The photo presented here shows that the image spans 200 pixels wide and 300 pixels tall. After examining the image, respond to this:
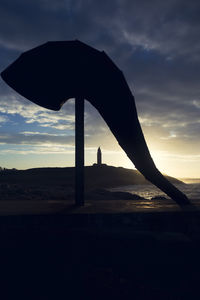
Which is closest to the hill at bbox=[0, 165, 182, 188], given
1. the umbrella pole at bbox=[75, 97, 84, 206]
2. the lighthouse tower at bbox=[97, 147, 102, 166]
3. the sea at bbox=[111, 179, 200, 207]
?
the lighthouse tower at bbox=[97, 147, 102, 166]

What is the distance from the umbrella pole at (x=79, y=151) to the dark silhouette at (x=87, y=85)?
0.34 metres

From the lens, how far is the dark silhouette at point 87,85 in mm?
6109

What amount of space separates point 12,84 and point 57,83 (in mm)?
1228

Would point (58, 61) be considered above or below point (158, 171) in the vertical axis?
above

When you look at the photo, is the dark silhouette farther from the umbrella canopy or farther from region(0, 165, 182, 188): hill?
region(0, 165, 182, 188): hill

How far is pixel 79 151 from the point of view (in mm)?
6582

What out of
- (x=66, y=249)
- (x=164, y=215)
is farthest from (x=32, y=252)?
(x=164, y=215)

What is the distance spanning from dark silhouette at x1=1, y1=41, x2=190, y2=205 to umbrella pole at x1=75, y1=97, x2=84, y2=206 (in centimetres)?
34

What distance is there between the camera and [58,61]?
6.18 metres

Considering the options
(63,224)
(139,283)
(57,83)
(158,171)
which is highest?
(57,83)

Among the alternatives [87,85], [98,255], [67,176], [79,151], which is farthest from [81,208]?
[67,176]

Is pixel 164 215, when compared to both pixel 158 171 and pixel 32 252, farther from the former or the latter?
pixel 32 252

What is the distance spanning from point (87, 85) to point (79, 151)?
68.1 inches

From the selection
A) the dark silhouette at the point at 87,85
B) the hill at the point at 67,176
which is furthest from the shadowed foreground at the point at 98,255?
the hill at the point at 67,176
